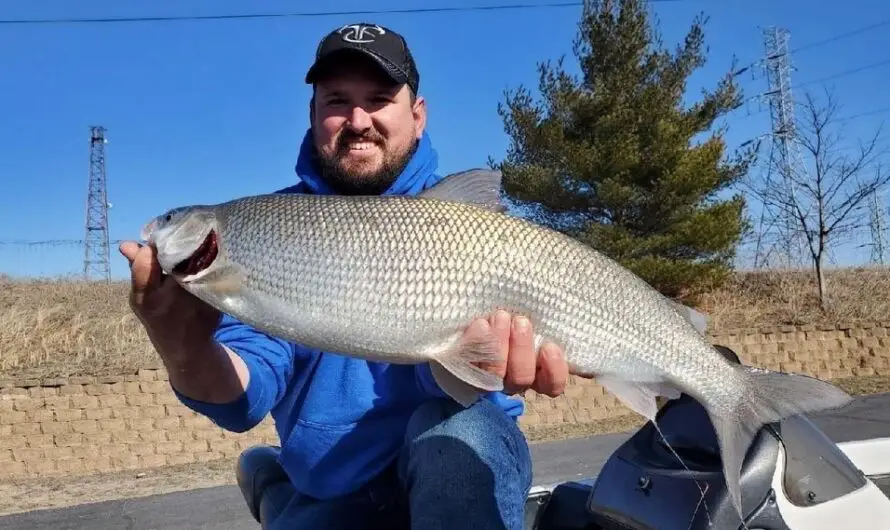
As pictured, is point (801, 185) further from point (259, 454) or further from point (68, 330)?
point (259, 454)

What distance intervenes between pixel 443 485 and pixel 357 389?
0.76 meters

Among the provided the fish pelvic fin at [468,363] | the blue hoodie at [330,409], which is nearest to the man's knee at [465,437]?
the fish pelvic fin at [468,363]

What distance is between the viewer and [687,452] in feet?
9.83

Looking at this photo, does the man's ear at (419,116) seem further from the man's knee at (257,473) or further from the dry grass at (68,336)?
the dry grass at (68,336)

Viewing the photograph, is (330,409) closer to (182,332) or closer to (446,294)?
(182,332)

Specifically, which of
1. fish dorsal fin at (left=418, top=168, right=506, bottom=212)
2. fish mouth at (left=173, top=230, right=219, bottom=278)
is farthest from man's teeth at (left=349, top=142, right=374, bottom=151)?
fish mouth at (left=173, top=230, right=219, bottom=278)

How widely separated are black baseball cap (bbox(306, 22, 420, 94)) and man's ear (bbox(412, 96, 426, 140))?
19cm

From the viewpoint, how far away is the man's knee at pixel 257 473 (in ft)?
11.9

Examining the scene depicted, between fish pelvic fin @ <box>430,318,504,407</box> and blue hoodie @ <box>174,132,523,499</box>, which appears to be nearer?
fish pelvic fin @ <box>430,318,504,407</box>

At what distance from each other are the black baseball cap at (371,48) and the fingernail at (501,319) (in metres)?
1.32

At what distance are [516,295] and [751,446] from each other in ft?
3.32

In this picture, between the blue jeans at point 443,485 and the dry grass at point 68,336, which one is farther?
the dry grass at point 68,336

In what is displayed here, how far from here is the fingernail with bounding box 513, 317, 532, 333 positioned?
2.58 metres

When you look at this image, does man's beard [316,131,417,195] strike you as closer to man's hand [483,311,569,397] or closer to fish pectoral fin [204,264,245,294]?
fish pectoral fin [204,264,245,294]
